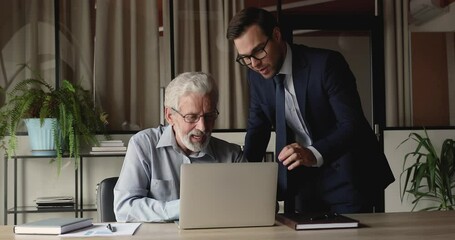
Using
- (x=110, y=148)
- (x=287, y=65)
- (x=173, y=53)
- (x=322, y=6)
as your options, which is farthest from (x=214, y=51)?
(x=287, y=65)

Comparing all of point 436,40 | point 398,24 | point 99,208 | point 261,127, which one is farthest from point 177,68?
point 99,208

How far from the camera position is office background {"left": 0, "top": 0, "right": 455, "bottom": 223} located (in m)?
5.38

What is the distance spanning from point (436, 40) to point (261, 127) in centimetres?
353

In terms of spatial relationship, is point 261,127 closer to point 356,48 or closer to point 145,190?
point 145,190

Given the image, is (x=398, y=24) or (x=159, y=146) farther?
(x=398, y=24)

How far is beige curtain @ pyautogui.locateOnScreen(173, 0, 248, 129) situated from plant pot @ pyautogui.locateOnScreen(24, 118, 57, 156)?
1.25 m

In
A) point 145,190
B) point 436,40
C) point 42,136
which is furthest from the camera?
point 436,40

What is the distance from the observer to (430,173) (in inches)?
211

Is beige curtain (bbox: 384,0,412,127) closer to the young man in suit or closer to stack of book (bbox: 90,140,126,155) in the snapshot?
→ stack of book (bbox: 90,140,126,155)

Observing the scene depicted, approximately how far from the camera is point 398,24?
576cm

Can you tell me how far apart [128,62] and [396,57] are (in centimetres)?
234

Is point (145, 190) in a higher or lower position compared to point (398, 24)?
lower

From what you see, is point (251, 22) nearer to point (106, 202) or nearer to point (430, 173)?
point (106, 202)

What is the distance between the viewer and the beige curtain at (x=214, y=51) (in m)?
5.53
